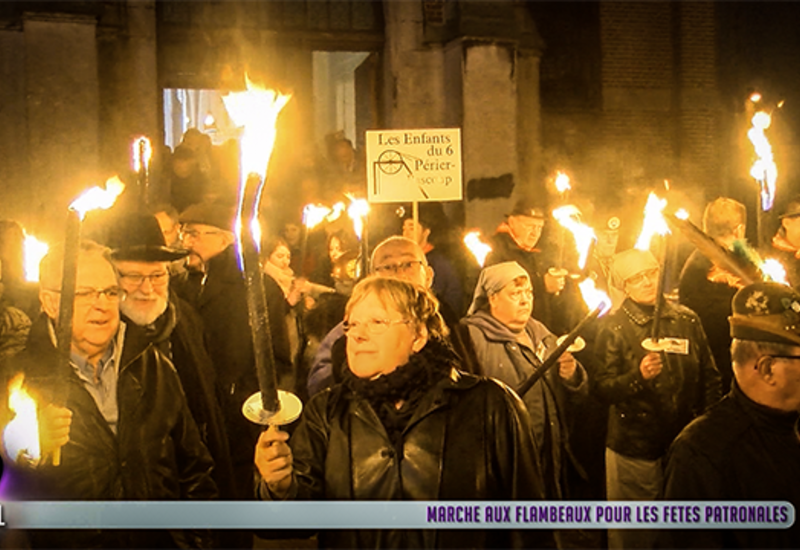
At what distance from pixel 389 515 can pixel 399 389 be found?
43 cm

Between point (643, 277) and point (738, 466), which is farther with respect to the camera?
point (643, 277)

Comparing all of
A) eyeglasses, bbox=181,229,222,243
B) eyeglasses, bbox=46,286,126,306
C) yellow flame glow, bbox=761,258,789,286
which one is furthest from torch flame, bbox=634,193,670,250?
eyeglasses, bbox=46,286,126,306

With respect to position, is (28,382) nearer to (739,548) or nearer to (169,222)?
(739,548)

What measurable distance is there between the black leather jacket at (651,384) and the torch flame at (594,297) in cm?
70

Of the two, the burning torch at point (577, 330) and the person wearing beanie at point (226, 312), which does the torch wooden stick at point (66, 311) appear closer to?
the burning torch at point (577, 330)

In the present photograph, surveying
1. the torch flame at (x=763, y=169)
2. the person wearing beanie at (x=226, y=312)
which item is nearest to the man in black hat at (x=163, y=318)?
the person wearing beanie at (x=226, y=312)

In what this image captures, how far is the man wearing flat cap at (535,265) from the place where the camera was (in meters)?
6.90

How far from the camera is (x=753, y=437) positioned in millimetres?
3131

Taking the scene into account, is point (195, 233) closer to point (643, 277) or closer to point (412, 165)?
point (412, 165)

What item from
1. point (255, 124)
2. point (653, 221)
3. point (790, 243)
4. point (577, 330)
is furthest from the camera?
point (790, 243)

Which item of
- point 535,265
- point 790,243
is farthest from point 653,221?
point 535,265

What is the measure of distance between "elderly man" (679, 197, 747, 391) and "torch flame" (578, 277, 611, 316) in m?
1.86

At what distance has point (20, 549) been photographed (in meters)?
3.56

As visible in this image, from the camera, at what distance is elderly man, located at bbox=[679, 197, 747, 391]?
20.7 feet
